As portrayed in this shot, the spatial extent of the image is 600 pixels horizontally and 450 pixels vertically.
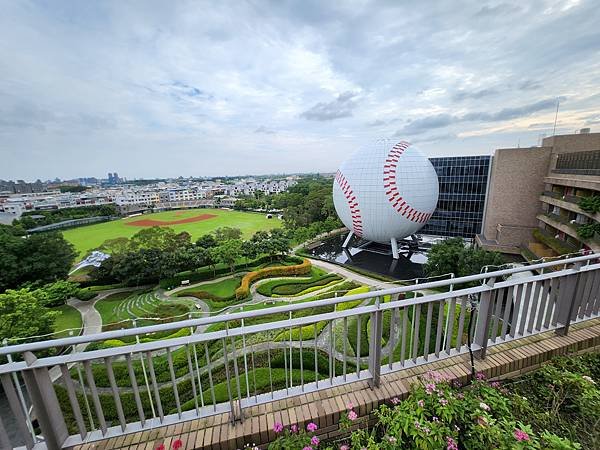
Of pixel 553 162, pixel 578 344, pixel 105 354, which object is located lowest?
pixel 578 344

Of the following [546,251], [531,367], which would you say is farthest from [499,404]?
[546,251]

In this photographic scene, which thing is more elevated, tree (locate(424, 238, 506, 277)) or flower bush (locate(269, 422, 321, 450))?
flower bush (locate(269, 422, 321, 450))

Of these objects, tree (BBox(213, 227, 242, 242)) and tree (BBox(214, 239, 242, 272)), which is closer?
tree (BBox(214, 239, 242, 272))

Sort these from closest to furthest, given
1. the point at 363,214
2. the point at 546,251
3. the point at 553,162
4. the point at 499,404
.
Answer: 1. the point at 499,404
2. the point at 546,251
3. the point at 553,162
4. the point at 363,214

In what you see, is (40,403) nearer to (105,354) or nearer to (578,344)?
(105,354)

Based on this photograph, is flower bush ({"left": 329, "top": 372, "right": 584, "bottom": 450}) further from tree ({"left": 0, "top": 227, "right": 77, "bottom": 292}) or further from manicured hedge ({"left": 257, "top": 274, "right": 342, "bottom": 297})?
tree ({"left": 0, "top": 227, "right": 77, "bottom": 292})

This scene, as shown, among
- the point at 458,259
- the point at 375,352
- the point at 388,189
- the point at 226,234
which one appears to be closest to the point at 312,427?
the point at 375,352

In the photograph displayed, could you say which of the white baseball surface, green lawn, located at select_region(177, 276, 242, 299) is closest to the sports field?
green lawn, located at select_region(177, 276, 242, 299)

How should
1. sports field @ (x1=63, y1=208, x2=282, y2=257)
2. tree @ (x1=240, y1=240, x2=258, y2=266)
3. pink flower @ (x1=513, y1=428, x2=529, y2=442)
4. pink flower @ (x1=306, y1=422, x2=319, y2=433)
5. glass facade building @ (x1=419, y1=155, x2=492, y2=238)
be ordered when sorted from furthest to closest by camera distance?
sports field @ (x1=63, y1=208, x2=282, y2=257)
glass facade building @ (x1=419, y1=155, x2=492, y2=238)
tree @ (x1=240, y1=240, x2=258, y2=266)
pink flower @ (x1=306, y1=422, x2=319, y2=433)
pink flower @ (x1=513, y1=428, x2=529, y2=442)
